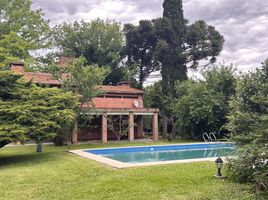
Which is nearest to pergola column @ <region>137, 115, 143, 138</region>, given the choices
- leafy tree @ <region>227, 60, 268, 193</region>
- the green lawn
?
the green lawn

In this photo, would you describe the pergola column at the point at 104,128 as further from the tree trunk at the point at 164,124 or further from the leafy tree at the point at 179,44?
the leafy tree at the point at 179,44

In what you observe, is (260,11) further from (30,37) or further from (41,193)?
(30,37)

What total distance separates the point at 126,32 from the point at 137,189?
33526mm

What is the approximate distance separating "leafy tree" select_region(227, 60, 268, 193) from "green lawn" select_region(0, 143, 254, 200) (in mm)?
435

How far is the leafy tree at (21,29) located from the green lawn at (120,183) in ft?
75.4

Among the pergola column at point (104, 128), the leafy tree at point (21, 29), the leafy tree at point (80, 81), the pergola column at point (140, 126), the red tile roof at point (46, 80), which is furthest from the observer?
the pergola column at point (140, 126)

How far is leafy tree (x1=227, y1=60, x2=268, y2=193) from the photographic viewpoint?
302 inches

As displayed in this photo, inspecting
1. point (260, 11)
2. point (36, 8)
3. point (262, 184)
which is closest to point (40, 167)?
point (262, 184)

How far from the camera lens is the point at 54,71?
23.6 meters

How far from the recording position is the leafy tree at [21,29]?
3262 cm

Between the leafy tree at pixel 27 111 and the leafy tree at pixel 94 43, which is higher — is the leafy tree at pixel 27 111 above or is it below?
below

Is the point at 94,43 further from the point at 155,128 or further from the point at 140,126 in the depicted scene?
the point at 155,128

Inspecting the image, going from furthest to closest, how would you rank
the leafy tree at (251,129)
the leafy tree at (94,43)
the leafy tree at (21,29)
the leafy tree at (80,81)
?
1. the leafy tree at (94,43)
2. the leafy tree at (21,29)
3. the leafy tree at (80,81)
4. the leafy tree at (251,129)

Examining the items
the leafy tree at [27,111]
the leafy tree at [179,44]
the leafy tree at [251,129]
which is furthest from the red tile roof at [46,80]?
the leafy tree at [251,129]
